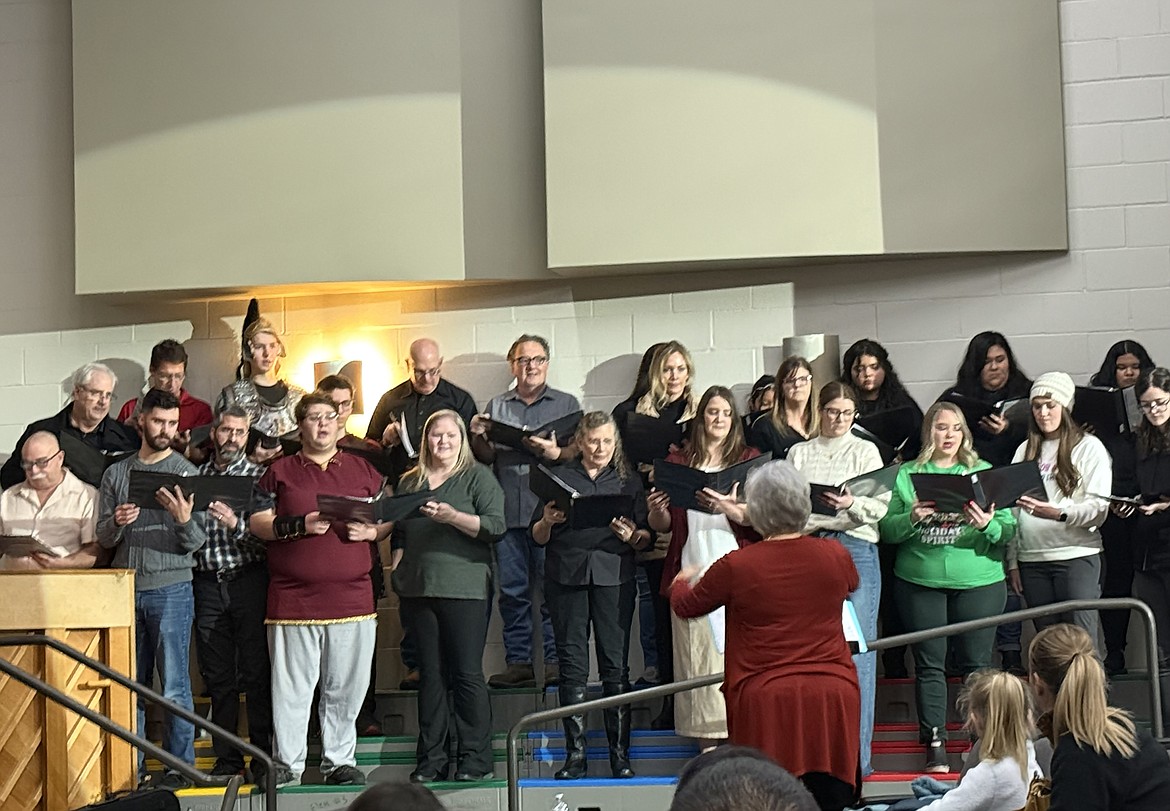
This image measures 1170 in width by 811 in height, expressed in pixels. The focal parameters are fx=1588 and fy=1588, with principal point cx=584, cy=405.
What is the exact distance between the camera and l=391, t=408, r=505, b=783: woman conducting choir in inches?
250

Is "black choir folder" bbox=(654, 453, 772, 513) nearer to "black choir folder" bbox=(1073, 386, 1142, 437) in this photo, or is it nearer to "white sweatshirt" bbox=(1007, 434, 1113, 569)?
"white sweatshirt" bbox=(1007, 434, 1113, 569)

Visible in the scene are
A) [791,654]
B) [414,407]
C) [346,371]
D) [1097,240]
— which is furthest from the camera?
[346,371]

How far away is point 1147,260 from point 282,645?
177 inches

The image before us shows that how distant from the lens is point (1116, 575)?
685 centimetres

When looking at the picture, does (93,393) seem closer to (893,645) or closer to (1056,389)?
(893,645)

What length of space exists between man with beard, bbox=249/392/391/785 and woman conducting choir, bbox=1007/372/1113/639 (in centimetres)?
269

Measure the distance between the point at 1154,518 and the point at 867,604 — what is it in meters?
1.25

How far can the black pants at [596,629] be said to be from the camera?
21.2ft

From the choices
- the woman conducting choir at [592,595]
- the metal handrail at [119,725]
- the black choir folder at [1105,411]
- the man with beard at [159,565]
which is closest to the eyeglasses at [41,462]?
the man with beard at [159,565]

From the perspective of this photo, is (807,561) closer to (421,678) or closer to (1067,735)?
(1067,735)

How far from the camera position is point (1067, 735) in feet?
11.9

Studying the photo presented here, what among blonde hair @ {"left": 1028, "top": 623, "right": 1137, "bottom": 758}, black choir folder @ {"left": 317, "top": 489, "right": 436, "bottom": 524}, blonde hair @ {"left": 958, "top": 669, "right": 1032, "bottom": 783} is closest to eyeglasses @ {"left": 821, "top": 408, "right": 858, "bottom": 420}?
black choir folder @ {"left": 317, "top": 489, "right": 436, "bottom": 524}

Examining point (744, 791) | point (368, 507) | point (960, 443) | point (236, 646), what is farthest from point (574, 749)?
point (744, 791)

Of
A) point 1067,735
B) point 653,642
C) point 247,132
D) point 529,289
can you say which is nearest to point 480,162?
point 529,289
